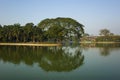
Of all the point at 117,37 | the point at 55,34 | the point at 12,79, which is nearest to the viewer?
the point at 12,79

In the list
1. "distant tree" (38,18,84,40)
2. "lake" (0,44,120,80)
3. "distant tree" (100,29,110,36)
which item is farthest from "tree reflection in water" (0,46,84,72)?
"distant tree" (100,29,110,36)

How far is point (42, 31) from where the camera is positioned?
179 feet

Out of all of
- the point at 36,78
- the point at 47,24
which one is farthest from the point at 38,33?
the point at 36,78

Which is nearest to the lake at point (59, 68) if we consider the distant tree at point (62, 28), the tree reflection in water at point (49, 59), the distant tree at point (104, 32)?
the tree reflection in water at point (49, 59)

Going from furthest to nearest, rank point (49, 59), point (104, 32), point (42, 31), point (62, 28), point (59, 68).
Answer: point (104, 32), point (42, 31), point (62, 28), point (49, 59), point (59, 68)

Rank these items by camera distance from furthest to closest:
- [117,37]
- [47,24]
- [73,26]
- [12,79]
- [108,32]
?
[108,32] → [117,37] → [47,24] → [73,26] → [12,79]

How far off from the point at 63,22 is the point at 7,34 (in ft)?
45.9

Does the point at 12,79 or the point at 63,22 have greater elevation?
the point at 63,22

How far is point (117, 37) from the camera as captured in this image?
91.8 m

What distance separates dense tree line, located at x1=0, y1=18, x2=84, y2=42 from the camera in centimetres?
4884

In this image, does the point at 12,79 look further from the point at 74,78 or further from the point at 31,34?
the point at 31,34

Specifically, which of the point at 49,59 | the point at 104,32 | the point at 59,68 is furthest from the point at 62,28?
the point at 104,32

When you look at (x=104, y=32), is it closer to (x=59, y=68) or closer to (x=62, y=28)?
(x=62, y=28)

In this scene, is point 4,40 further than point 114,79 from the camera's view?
Yes
